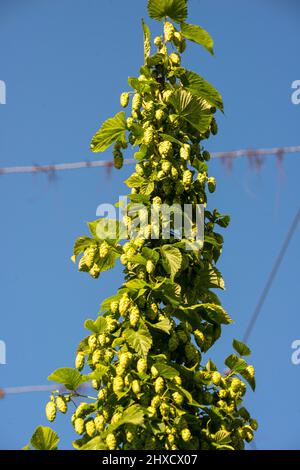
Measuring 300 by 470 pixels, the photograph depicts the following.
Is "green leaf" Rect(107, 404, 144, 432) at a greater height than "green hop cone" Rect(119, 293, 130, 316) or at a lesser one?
lesser

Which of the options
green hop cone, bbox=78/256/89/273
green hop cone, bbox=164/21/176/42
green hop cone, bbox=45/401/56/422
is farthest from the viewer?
green hop cone, bbox=164/21/176/42

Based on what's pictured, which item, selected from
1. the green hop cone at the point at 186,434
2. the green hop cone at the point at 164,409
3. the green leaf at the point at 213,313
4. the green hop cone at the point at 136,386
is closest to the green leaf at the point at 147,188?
the green leaf at the point at 213,313

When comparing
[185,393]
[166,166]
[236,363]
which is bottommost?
[185,393]

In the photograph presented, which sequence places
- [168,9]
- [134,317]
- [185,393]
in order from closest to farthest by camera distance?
[185,393]
[134,317]
[168,9]

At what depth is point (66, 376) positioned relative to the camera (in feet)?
17.9

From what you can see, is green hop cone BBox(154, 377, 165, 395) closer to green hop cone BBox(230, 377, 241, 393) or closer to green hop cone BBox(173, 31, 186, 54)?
green hop cone BBox(230, 377, 241, 393)

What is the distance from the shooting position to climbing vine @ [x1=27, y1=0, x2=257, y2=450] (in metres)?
5.22

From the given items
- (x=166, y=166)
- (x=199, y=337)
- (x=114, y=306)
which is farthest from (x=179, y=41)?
(x=199, y=337)

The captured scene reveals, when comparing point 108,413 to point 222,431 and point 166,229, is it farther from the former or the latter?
A: point 166,229

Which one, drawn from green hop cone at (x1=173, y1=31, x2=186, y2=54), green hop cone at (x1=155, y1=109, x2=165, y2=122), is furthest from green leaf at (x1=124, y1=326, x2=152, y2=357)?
green hop cone at (x1=173, y1=31, x2=186, y2=54)

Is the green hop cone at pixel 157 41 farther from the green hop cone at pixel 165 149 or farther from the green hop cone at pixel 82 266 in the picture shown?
the green hop cone at pixel 82 266

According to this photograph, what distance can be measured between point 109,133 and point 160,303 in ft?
3.76

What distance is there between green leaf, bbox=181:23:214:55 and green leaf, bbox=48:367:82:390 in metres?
2.18

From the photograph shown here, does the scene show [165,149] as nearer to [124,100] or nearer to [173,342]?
[124,100]
